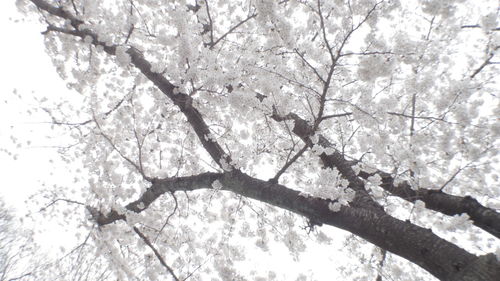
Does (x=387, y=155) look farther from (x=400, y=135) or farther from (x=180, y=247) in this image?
(x=180, y=247)

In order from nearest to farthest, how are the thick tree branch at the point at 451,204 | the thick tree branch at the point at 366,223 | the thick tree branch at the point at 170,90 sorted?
the thick tree branch at the point at 366,223
the thick tree branch at the point at 451,204
the thick tree branch at the point at 170,90

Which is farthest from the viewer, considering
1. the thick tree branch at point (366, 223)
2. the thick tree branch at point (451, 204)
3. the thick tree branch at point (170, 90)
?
the thick tree branch at point (170, 90)

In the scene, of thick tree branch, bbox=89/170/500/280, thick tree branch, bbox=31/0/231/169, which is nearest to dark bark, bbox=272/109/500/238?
thick tree branch, bbox=89/170/500/280

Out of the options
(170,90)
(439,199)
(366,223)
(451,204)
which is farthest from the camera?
(170,90)

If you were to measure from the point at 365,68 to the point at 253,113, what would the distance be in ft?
5.48

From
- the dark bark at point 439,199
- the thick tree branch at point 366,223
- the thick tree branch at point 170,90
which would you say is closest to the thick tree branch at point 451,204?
the dark bark at point 439,199

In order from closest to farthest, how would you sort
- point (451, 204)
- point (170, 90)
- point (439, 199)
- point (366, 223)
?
point (366, 223) → point (451, 204) → point (439, 199) → point (170, 90)

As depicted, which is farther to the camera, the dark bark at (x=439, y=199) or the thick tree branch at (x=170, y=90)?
the thick tree branch at (x=170, y=90)

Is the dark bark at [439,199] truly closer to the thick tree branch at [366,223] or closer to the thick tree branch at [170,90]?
the thick tree branch at [366,223]

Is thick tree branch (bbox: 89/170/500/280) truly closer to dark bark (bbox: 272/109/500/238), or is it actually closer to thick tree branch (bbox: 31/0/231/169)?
thick tree branch (bbox: 31/0/231/169)

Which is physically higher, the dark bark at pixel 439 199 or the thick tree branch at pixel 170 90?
the thick tree branch at pixel 170 90

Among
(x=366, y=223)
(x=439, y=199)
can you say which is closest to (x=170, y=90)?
A: (x=366, y=223)

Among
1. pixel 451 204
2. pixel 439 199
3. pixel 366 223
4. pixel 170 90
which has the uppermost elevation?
pixel 170 90

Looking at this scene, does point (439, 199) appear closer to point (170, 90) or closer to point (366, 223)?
point (366, 223)
